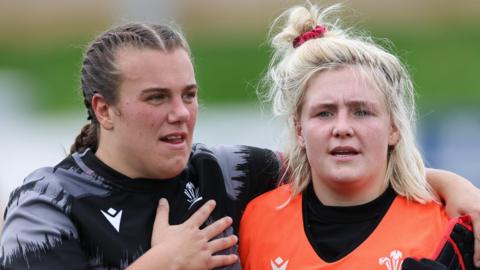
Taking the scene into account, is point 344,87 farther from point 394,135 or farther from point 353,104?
point 394,135

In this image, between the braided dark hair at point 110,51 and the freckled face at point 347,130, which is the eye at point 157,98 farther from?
the freckled face at point 347,130

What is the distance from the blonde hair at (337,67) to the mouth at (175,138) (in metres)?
0.45

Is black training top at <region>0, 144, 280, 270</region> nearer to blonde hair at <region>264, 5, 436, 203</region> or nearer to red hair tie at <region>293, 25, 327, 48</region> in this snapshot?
blonde hair at <region>264, 5, 436, 203</region>

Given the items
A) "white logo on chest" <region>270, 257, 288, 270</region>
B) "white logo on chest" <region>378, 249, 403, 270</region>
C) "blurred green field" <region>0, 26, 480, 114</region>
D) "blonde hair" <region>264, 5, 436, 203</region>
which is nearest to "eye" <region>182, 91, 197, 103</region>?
"blonde hair" <region>264, 5, 436, 203</region>

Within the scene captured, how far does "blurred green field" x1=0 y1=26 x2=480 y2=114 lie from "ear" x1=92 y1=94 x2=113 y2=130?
720 centimetres

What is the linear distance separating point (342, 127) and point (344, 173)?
0.16m

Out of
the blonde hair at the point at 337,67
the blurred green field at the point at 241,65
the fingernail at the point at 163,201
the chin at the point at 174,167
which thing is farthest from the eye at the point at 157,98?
the blurred green field at the point at 241,65

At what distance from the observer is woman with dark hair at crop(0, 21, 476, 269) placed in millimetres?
2650

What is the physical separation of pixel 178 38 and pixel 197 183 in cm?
53

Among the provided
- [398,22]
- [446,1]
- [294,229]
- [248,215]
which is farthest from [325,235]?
[446,1]

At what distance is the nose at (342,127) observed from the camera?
2773 millimetres

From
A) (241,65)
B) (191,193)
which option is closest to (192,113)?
(191,193)

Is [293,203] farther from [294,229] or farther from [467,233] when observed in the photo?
[467,233]

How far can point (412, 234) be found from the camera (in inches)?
109
